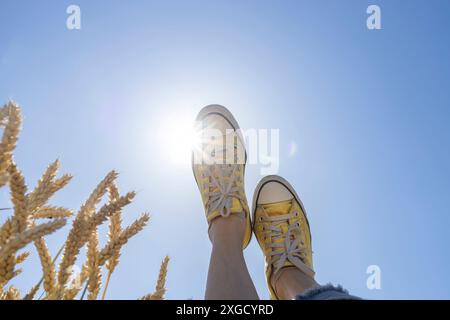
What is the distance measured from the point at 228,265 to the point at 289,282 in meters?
0.56

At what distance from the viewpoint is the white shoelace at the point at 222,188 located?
256 cm

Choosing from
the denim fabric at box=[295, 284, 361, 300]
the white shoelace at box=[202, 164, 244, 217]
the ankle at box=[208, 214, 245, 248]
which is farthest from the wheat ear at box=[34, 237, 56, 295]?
the white shoelace at box=[202, 164, 244, 217]

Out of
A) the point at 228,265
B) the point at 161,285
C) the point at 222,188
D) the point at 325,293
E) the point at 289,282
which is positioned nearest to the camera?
the point at 161,285

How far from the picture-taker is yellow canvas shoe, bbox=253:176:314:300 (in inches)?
97.1

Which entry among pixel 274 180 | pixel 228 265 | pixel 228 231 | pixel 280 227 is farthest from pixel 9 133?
pixel 274 180

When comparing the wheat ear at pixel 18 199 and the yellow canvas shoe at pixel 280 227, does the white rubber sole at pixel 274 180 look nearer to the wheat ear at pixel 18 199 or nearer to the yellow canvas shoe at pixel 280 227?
the yellow canvas shoe at pixel 280 227

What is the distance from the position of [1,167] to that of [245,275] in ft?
4.88

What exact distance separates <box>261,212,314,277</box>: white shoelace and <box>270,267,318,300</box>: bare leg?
5 cm

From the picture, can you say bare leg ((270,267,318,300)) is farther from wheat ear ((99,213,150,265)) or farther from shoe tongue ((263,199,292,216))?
wheat ear ((99,213,150,265))

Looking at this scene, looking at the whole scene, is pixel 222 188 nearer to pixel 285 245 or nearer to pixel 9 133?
pixel 285 245

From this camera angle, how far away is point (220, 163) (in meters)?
3.07

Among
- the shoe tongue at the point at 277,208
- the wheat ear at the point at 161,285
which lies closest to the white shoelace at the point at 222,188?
the shoe tongue at the point at 277,208

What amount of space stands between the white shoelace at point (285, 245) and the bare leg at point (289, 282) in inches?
1.9
